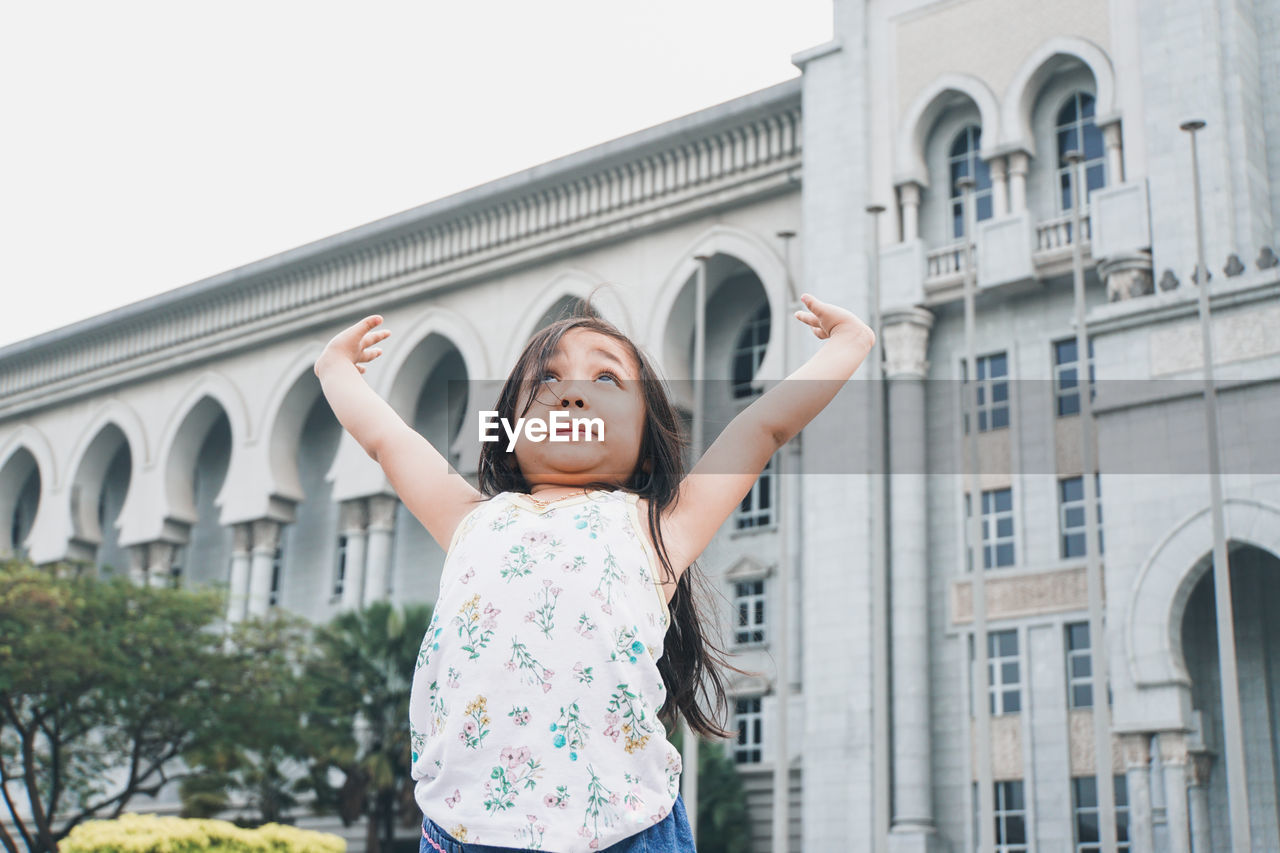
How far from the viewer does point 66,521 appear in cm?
2958

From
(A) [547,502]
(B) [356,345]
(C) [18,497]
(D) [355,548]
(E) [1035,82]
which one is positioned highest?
(E) [1035,82]

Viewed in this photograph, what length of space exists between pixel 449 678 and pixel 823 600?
677 inches

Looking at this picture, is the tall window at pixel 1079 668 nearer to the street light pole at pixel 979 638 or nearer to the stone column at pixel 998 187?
the street light pole at pixel 979 638

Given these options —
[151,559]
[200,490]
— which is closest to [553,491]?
[151,559]

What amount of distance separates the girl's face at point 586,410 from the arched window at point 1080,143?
17.6 meters

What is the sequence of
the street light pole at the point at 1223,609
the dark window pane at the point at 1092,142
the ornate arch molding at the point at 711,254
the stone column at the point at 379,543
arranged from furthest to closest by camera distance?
the stone column at the point at 379,543, the ornate arch molding at the point at 711,254, the dark window pane at the point at 1092,142, the street light pole at the point at 1223,609

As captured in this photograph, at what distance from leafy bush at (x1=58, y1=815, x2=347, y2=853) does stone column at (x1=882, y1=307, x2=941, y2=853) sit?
822cm

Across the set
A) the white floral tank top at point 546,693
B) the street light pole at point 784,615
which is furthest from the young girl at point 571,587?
the street light pole at point 784,615

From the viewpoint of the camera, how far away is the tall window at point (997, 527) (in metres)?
18.4

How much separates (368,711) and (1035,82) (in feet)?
40.5

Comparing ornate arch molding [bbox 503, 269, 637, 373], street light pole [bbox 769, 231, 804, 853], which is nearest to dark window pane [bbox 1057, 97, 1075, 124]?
street light pole [bbox 769, 231, 804, 853]

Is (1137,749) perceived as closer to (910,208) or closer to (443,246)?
(910,208)

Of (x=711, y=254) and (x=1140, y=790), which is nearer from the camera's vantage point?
(x=1140, y=790)

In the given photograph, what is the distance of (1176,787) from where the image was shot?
49.9ft
